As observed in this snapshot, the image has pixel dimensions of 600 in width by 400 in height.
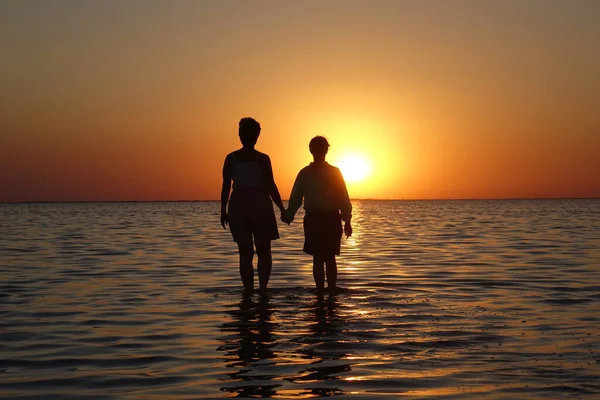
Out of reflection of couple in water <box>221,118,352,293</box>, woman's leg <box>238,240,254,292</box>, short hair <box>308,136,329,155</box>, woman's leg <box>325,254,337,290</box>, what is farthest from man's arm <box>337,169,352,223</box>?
woman's leg <box>238,240,254,292</box>

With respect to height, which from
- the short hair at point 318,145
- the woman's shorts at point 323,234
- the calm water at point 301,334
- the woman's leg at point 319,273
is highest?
the short hair at point 318,145

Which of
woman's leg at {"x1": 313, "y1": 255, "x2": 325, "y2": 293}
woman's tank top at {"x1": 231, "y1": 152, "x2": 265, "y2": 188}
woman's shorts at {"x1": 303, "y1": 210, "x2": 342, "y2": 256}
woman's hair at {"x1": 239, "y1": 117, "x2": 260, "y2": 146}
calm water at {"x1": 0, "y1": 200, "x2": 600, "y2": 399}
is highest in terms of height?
woman's hair at {"x1": 239, "y1": 117, "x2": 260, "y2": 146}

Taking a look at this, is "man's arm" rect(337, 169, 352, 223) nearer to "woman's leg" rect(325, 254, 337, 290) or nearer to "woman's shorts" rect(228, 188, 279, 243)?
"woman's leg" rect(325, 254, 337, 290)

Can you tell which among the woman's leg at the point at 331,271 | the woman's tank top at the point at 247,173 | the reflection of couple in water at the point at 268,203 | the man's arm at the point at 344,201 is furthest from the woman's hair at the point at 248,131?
the woman's leg at the point at 331,271

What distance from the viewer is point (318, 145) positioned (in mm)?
11234

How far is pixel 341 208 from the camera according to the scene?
1129 cm

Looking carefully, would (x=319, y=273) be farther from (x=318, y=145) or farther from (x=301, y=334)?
(x=301, y=334)

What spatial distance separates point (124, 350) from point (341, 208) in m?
4.51

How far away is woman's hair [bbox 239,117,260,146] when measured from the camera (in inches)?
430

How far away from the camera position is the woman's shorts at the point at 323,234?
36.5 feet

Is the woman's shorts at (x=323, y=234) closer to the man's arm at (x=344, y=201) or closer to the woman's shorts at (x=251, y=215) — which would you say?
the man's arm at (x=344, y=201)

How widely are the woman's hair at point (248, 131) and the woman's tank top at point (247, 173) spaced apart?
201mm

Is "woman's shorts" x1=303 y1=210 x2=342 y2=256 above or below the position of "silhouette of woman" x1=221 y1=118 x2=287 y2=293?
below

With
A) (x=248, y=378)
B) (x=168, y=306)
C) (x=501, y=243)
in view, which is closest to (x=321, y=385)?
(x=248, y=378)
